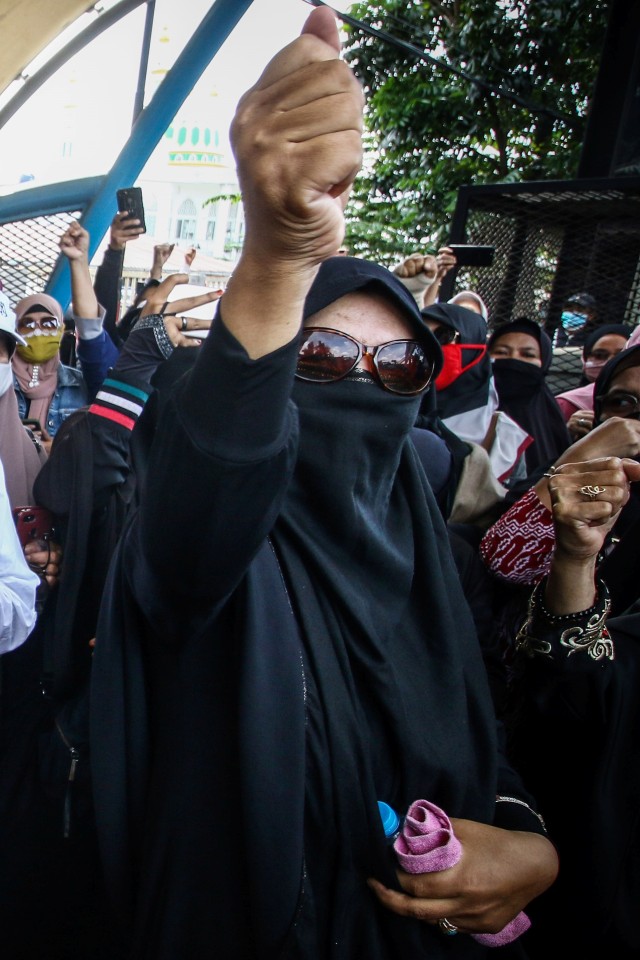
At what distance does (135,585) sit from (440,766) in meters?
0.52

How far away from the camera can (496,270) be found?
3.79 metres

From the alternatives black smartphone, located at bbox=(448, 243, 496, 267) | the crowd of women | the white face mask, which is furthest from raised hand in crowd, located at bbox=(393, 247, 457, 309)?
the white face mask

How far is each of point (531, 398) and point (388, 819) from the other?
2.35 meters

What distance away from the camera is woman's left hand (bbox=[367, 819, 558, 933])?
1.01 meters

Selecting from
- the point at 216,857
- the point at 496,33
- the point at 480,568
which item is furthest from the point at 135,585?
the point at 496,33

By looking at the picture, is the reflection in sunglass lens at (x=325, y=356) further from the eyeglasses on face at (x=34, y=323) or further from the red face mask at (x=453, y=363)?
the eyeglasses on face at (x=34, y=323)

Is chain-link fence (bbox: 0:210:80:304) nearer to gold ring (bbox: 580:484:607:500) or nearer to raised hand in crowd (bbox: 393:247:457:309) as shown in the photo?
raised hand in crowd (bbox: 393:247:457:309)

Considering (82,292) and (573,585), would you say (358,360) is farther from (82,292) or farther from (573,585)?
(82,292)

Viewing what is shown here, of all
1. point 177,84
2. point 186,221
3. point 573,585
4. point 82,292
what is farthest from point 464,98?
point 186,221

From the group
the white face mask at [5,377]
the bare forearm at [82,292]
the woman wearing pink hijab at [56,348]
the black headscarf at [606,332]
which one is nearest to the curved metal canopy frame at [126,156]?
the woman wearing pink hijab at [56,348]

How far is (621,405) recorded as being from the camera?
6.69 feet

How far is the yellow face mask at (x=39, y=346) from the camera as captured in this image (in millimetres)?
3221

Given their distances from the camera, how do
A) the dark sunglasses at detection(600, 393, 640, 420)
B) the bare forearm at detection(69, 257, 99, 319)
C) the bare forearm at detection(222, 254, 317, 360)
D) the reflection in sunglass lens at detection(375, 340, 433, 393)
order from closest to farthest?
1. the bare forearm at detection(222, 254, 317, 360)
2. the reflection in sunglass lens at detection(375, 340, 433, 393)
3. the dark sunglasses at detection(600, 393, 640, 420)
4. the bare forearm at detection(69, 257, 99, 319)

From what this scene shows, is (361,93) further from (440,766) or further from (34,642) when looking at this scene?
(34,642)
